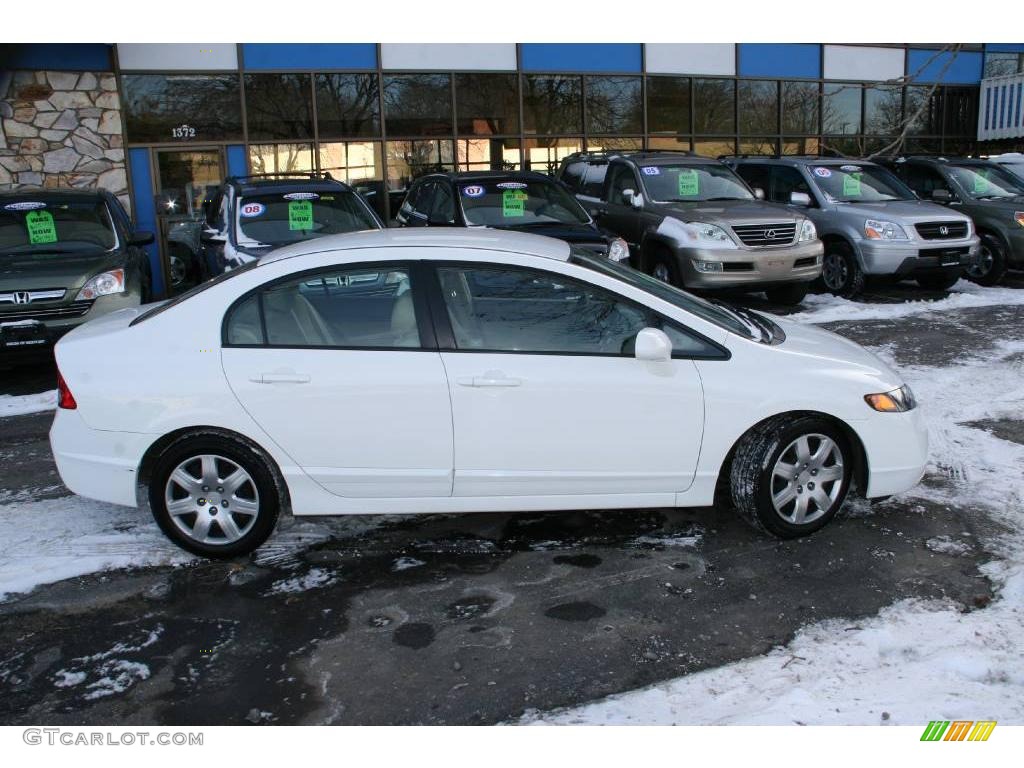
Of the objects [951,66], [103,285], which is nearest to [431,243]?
[103,285]

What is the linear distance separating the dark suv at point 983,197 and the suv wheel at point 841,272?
1.95 metres

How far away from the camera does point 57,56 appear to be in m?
12.8

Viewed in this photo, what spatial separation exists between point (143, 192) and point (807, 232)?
369 inches

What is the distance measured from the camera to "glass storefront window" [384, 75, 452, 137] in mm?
14938

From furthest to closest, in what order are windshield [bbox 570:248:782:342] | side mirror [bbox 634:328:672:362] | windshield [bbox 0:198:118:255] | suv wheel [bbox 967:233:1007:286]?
suv wheel [bbox 967:233:1007:286] < windshield [bbox 0:198:118:255] < windshield [bbox 570:248:782:342] < side mirror [bbox 634:328:672:362]

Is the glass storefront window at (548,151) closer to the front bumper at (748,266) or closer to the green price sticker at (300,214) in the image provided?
the front bumper at (748,266)

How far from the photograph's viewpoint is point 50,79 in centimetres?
1286

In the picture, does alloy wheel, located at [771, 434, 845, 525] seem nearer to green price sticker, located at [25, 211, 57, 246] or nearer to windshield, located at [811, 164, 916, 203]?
green price sticker, located at [25, 211, 57, 246]

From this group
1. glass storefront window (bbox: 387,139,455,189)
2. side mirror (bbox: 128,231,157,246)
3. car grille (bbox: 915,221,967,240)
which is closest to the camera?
side mirror (bbox: 128,231,157,246)

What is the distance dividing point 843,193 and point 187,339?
35.1ft

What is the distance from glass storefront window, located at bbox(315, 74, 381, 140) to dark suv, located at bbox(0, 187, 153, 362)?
5272 mm

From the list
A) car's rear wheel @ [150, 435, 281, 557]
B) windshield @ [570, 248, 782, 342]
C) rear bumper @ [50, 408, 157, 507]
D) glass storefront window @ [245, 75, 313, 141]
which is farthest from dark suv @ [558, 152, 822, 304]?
rear bumper @ [50, 408, 157, 507]

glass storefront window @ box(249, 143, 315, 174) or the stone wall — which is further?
glass storefront window @ box(249, 143, 315, 174)
